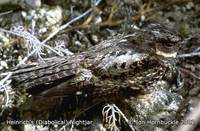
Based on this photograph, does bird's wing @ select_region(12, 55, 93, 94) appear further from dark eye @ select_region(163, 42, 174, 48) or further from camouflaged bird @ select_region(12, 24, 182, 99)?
dark eye @ select_region(163, 42, 174, 48)

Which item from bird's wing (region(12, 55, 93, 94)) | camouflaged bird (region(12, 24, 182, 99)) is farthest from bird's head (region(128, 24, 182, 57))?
bird's wing (region(12, 55, 93, 94))

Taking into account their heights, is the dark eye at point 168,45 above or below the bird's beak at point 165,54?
above

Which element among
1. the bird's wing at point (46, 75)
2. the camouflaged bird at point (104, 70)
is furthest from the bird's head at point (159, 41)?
the bird's wing at point (46, 75)

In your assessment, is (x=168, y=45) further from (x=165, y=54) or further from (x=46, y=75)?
(x=46, y=75)

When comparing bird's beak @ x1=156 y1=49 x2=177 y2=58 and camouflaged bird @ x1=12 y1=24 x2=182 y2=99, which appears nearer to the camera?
camouflaged bird @ x1=12 y1=24 x2=182 y2=99

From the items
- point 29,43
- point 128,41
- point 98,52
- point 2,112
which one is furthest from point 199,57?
point 2,112

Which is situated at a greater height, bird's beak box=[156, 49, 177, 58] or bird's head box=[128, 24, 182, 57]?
bird's head box=[128, 24, 182, 57]

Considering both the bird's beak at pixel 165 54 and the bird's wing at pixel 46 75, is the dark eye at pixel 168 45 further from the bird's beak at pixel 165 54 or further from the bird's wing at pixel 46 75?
the bird's wing at pixel 46 75

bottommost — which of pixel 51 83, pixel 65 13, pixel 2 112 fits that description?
pixel 2 112

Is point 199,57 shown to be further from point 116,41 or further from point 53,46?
point 53,46
